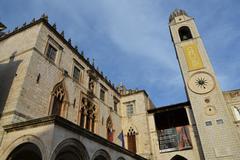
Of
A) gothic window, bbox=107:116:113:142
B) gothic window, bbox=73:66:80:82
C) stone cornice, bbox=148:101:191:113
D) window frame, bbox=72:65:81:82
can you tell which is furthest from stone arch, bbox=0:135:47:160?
stone cornice, bbox=148:101:191:113

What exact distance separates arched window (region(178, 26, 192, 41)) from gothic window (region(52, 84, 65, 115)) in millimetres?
17175

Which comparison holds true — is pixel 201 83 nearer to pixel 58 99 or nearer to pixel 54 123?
pixel 58 99

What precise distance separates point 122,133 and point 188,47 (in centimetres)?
1246

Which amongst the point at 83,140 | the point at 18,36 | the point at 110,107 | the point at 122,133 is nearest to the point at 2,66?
the point at 18,36

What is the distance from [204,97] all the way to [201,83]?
1565 millimetres

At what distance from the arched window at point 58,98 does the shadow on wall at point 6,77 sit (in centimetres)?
284

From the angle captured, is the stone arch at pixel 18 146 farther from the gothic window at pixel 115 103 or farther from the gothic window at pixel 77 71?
the gothic window at pixel 115 103

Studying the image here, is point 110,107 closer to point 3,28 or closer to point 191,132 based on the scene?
point 191,132

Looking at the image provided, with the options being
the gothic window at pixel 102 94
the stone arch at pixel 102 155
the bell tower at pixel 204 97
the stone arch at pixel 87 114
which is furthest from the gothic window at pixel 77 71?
the bell tower at pixel 204 97

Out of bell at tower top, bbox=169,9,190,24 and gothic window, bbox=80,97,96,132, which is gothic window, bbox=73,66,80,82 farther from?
bell at tower top, bbox=169,9,190,24

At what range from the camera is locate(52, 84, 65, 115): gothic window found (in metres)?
14.3

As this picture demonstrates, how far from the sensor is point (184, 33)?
1057 inches

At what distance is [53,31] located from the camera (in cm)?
1622

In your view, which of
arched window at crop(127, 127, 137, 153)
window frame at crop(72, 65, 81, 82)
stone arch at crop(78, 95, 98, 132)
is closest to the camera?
stone arch at crop(78, 95, 98, 132)
